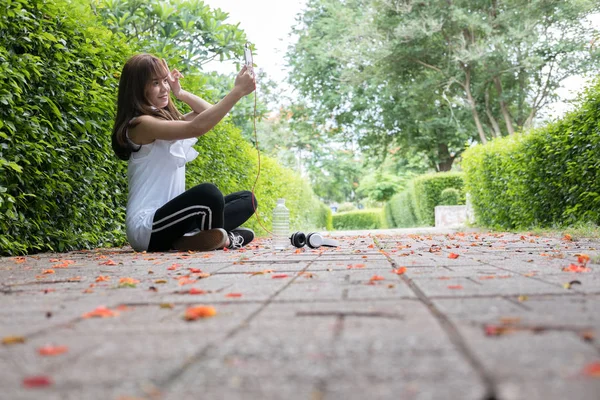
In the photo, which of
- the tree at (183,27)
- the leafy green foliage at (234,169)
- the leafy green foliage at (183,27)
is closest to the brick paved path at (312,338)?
the leafy green foliage at (234,169)

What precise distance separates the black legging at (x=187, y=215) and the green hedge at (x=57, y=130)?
30.5 inches

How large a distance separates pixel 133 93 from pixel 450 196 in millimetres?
14638

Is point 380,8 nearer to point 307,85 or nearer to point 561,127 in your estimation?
point 307,85

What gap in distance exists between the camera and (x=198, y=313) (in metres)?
1.54

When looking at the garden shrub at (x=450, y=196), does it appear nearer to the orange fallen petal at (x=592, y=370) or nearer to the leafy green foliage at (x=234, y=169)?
the leafy green foliage at (x=234, y=169)

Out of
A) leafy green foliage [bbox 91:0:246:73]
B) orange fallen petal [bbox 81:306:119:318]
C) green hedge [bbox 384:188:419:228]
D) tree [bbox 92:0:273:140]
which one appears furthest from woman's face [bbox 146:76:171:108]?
green hedge [bbox 384:188:419:228]

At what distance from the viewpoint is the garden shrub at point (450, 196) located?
1712 centimetres

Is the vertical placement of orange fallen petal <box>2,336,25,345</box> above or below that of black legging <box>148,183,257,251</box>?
below

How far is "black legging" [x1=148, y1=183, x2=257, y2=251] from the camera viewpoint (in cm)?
400

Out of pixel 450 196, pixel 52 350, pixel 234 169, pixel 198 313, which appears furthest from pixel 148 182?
pixel 450 196

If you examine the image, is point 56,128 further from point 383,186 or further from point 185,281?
point 383,186

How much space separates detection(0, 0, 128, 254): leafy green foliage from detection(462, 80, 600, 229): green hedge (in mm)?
4967

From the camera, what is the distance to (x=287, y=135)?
88.2 ft

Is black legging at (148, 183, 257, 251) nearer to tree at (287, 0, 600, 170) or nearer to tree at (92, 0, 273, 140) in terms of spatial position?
tree at (92, 0, 273, 140)
